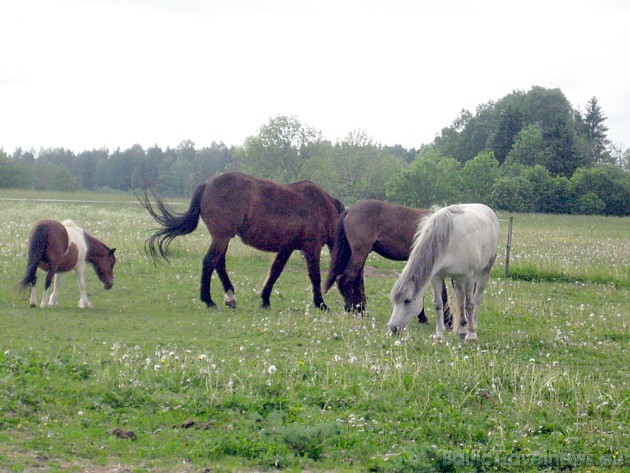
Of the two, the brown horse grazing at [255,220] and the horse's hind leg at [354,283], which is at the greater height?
the brown horse grazing at [255,220]

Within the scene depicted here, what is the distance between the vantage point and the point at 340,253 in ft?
39.0

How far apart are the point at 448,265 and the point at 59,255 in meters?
6.36

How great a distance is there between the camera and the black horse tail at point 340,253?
11859 millimetres

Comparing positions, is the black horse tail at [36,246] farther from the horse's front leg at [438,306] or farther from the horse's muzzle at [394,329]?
the horse's front leg at [438,306]

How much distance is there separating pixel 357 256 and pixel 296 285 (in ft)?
12.2

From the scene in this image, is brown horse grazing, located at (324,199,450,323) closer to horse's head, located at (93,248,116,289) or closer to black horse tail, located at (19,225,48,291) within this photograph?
horse's head, located at (93,248,116,289)

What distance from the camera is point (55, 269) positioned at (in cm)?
1198

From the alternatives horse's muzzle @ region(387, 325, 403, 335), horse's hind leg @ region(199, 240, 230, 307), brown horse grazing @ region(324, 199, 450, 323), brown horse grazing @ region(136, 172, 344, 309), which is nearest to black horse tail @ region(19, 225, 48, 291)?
brown horse grazing @ region(136, 172, 344, 309)

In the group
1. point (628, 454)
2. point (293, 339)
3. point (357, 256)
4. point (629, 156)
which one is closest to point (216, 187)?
point (357, 256)

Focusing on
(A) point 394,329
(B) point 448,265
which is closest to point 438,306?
(B) point 448,265

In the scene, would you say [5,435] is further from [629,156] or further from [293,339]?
[629,156]

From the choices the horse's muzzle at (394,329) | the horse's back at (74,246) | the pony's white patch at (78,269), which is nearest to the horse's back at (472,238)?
the horse's muzzle at (394,329)

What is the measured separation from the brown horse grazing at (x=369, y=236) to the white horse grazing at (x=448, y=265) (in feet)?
3.93

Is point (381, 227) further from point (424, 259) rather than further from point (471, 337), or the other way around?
point (471, 337)
